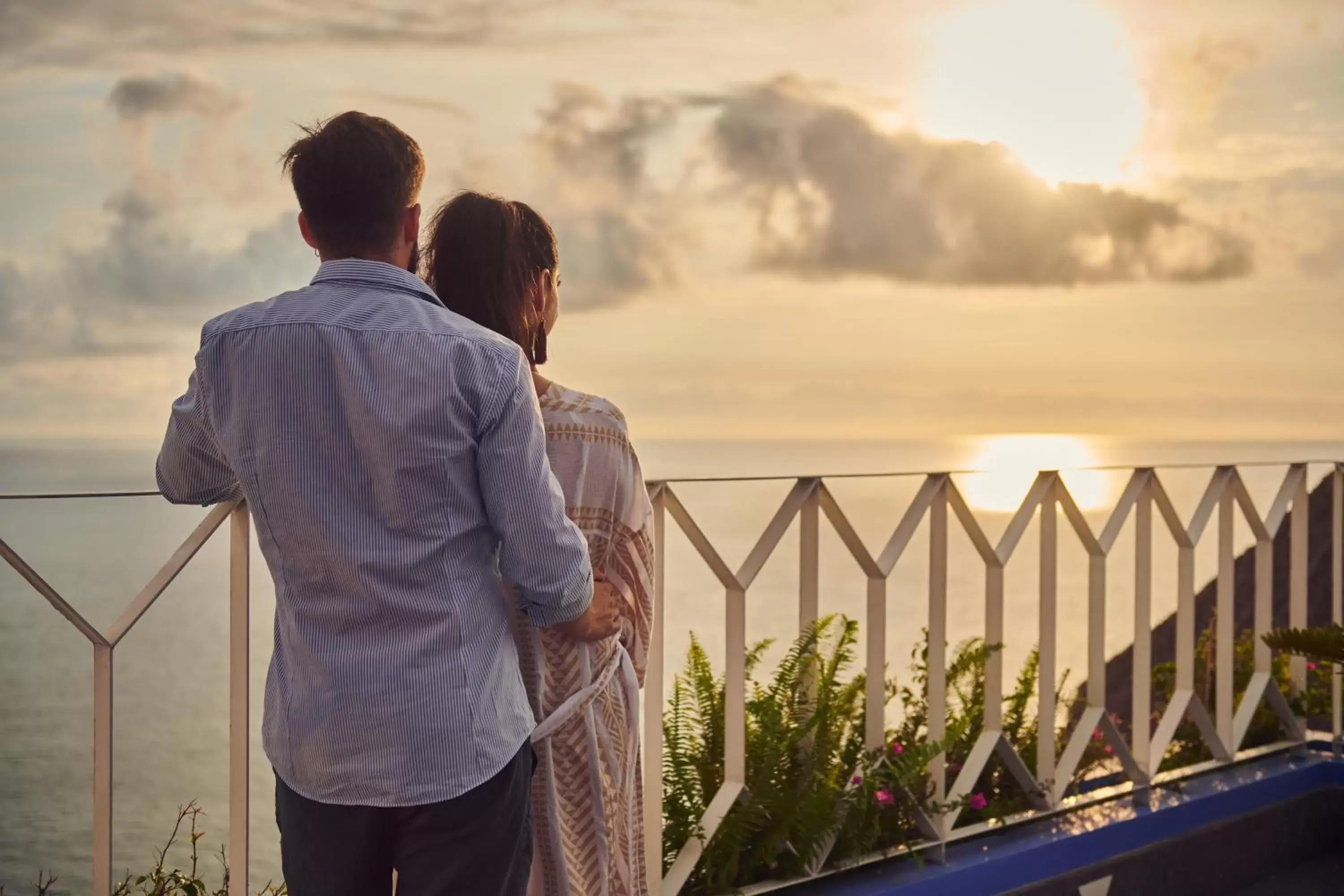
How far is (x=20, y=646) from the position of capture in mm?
2205

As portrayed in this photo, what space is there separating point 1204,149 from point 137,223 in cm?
1504

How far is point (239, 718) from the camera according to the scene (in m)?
2.37

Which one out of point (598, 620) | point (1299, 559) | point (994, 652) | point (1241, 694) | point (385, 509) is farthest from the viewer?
point (1241, 694)

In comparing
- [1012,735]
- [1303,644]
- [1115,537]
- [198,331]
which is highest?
[198,331]

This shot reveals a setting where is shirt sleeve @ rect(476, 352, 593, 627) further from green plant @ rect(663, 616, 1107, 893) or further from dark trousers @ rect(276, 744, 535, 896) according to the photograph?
green plant @ rect(663, 616, 1107, 893)

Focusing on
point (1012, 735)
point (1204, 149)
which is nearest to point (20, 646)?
point (1012, 735)

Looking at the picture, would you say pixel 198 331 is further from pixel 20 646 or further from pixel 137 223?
pixel 137 223

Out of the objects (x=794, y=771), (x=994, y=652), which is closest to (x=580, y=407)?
(x=794, y=771)

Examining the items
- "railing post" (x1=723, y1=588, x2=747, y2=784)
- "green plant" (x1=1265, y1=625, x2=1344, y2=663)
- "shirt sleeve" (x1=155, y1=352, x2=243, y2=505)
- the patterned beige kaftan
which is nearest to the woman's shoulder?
the patterned beige kaftan

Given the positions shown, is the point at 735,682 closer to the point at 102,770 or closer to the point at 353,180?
the point at 102,770

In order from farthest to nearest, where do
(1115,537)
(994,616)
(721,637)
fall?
(1115,537), (994,616), (721,637)

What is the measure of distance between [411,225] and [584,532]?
0.51 meters

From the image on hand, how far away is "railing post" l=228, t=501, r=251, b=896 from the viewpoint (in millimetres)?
2346

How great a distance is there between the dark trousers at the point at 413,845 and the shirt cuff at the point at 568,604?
0.18m
